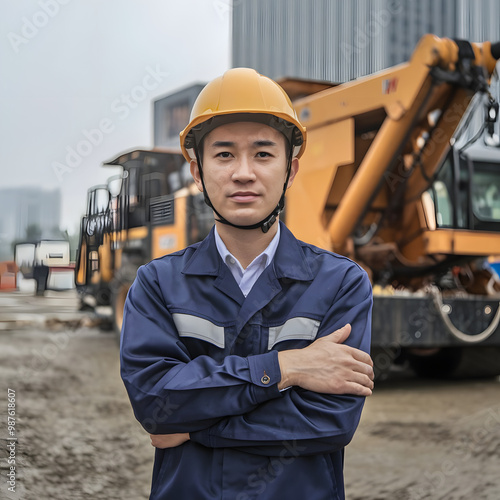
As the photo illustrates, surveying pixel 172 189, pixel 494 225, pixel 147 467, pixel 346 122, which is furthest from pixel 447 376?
pixel 147 467

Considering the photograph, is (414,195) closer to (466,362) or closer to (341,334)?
(466,362)

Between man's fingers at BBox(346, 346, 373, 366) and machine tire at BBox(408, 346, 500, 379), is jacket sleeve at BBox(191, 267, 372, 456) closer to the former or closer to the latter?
man's fingers at BBox(346, 346, 373, 366)

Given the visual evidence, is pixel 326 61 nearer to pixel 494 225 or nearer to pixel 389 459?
pixel 494 225

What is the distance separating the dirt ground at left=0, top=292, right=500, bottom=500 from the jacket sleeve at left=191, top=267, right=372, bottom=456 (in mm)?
2247

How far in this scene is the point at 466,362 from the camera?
761 cm

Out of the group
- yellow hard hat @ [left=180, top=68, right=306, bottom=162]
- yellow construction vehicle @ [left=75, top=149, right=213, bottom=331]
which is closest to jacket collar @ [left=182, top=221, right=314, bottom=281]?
yellow hard hat @ [left=180, top=68, right=306, bottom=162]

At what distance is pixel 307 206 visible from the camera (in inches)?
259

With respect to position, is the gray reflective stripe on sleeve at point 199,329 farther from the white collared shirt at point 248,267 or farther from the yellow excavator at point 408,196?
the yellow excavator at point 408,196

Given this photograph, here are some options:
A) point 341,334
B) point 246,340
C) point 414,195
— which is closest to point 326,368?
point 341,334

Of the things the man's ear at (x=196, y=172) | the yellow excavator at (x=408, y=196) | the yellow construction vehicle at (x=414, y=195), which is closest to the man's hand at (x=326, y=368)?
the man's ear at (x=196, y=172)

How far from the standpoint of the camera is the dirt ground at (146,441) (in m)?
3.68

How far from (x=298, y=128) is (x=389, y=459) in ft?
10.6

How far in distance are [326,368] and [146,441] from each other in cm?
354

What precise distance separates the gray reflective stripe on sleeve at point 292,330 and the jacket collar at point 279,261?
3.8 inches
